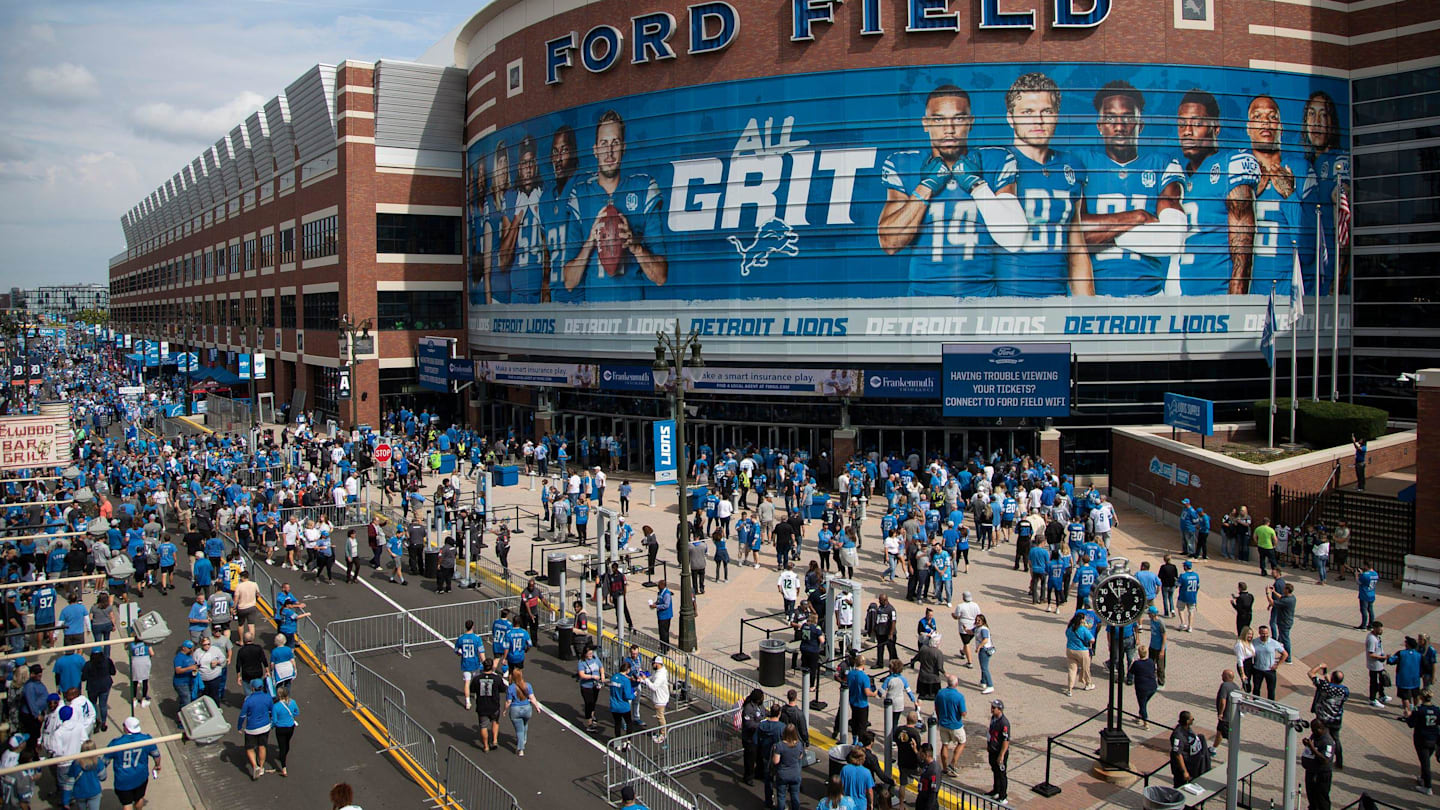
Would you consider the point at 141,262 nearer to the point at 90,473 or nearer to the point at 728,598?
the point at 90,473

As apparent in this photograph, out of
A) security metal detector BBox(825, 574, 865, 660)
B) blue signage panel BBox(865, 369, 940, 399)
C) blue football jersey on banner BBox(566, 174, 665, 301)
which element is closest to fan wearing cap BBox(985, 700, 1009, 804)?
security metal detector BBox(825, 574, 865, 660)

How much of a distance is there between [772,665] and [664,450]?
30.6ft

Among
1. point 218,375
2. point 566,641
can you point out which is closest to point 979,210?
point 566,641

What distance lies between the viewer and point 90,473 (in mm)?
38688

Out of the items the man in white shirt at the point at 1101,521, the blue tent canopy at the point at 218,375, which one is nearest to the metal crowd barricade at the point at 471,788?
the man in white shirt at the point at 1101,521

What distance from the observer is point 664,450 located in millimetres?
26516

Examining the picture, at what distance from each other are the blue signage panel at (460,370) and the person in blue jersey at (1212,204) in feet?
117

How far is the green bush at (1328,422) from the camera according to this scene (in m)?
33.7

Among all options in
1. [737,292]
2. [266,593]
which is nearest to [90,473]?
[266,593]

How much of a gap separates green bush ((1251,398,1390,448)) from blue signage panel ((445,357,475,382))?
38.2 meters

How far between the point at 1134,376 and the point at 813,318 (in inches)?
515

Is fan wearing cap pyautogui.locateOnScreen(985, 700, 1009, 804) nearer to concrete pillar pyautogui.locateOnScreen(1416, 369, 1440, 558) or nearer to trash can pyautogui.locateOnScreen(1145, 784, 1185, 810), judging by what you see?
trash can pyautogui.locateOnScreen(1145, 784, 1185, 810)

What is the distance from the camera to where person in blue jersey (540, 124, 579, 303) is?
46.7 meters

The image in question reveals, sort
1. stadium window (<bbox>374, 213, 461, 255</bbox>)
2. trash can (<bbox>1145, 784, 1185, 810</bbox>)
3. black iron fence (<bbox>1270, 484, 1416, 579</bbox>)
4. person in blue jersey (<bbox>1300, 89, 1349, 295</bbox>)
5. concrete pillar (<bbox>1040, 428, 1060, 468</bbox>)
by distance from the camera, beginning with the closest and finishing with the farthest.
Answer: trash can (<bbox>1145, 784, 1185, 810</bbox>), black iron fence (<bbox>1270, 484, 1416, 579</bbox>), concrete pillar (<bbox>1040, 428, 1060, 468</bbox>), person in blue jersey (<bbox>1300, 89, 1349, 295</bbox>), stadium window (<bbox>374, 213, 461, 255</bbox>)
